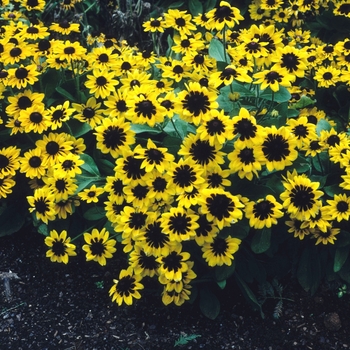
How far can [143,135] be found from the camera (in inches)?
97.0

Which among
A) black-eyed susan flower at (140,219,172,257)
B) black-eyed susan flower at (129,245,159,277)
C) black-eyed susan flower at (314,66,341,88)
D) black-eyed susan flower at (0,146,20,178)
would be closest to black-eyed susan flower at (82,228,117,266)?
black-eyed susan flower at (129,245,159,277)

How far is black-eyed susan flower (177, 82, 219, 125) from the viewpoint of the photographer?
1.98 m

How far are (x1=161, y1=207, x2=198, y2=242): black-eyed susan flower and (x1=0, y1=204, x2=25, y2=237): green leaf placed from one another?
3.12 feet

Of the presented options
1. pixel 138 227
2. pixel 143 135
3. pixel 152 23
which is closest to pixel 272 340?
pixel 138 227

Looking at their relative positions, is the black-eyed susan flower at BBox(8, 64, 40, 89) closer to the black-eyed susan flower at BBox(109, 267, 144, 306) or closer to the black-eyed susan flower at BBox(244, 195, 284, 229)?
the black-eyed susan flower at BBox(109, 267, 144, 306)

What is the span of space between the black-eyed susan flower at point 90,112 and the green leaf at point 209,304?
0.87m

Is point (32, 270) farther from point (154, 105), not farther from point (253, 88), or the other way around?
point (253, 88)

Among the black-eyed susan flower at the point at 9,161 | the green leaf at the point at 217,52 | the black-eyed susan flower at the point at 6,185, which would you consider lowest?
the black-eyed susan flower at the point at 6,185

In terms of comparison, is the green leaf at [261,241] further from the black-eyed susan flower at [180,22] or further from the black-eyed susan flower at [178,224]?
the black-eyed susan flower at [180,22]

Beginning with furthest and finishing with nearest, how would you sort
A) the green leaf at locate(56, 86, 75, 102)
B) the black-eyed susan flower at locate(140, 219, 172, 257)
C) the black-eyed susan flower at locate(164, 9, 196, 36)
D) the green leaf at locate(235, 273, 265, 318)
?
the black-eyed susan flower at locate(164, 9, 196, 36) → the green leaf at locate(56, 86, 75, 102) → the green leaf at locate(235, 273, 265, 318) → the black-eyed susan flower at locate(140, 219, 172, 257)

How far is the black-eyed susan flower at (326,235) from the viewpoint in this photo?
214cm

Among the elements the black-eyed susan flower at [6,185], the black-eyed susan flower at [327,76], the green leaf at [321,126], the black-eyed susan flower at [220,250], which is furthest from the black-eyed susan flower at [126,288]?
the black-eyed susan flower at [327,76]

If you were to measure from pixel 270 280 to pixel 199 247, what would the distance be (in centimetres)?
42

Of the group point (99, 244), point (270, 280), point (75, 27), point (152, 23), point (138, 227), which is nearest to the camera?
point (138, 227)
